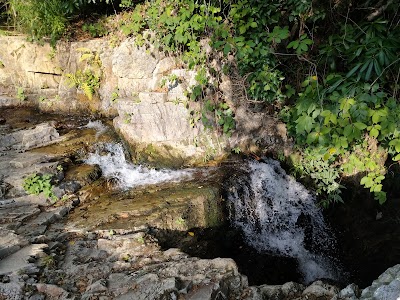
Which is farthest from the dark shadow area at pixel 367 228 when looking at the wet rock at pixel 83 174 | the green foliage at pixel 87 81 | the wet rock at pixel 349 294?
the green foliage at pixel 87 81

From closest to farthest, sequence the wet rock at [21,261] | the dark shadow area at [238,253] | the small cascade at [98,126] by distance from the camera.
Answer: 1. the wet rock at [21,261]
2. the dark shadow area at [238,253]
3. the small cascade at [98,126]

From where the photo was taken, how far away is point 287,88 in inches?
208

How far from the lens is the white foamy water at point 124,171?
18.9 feet

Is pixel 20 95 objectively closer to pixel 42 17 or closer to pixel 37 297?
pixel 42 17

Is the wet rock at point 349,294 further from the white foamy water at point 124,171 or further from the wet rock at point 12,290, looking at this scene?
the white foamy water at point 124,171

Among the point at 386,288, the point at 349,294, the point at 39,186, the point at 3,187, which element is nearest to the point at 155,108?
the point at 39,186

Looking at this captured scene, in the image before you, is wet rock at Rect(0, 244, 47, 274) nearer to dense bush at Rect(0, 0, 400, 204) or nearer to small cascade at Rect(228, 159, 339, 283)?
small cascade at Rect(228, 159, 339, 283)

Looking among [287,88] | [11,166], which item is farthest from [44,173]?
[287,88]

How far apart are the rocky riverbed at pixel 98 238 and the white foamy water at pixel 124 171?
23cm

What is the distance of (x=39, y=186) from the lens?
5109 mm

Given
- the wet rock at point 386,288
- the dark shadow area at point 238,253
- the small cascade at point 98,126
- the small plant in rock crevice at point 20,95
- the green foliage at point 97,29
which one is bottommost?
the dark shadow area at point 238,253

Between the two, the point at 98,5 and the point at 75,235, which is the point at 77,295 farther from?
the point at 98,5

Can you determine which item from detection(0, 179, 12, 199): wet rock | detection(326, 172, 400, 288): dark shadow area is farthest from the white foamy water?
detection(326, 172, 400, 288): dark shadow area

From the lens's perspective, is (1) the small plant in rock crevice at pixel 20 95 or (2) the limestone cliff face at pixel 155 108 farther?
(1) the small plant in rock crevice at pixel 20 95
